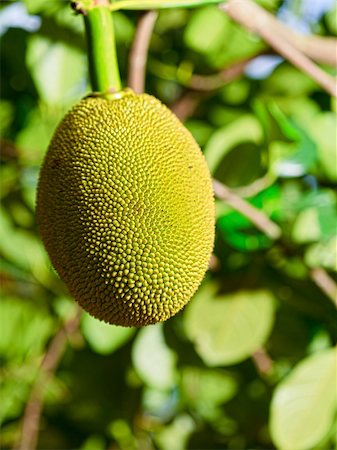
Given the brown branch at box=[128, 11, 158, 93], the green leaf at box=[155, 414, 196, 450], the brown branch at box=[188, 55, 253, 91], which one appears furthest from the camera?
the green leaf at box=[155, 414, 196, 450]

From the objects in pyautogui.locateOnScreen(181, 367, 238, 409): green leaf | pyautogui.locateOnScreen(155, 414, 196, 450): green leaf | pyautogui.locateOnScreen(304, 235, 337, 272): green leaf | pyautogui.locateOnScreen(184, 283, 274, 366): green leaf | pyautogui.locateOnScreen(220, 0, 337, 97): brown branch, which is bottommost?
pyautogui.locateOnScreen(155, 414, 196, 450): green leaf

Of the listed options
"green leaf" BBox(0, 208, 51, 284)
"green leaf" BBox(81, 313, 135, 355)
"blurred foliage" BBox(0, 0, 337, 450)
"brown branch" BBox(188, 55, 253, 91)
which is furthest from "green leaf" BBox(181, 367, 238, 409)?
"brown branch" BBox(188, 55, 253, 91)

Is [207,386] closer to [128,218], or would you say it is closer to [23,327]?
[23,327]

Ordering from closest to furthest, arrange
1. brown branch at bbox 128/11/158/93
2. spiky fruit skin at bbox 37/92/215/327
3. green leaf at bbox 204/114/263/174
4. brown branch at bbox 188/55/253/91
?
spiky fruit skin at bbox 37/92/215/327
brown branch at bbox 128/11/158/93
green leaf at bbox 204/114/263/174
brown branch at bbox 188/55/253/91

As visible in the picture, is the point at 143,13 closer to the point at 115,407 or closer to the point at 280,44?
the point at 280,44

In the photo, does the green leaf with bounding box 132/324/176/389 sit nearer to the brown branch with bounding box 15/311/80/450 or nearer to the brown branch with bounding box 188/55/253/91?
the brown branch with bounding box 15/311/80/450

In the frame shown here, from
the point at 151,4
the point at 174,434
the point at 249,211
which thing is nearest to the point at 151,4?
the point at 151,4

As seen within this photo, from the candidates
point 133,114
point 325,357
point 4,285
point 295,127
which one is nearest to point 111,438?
point 4,285
